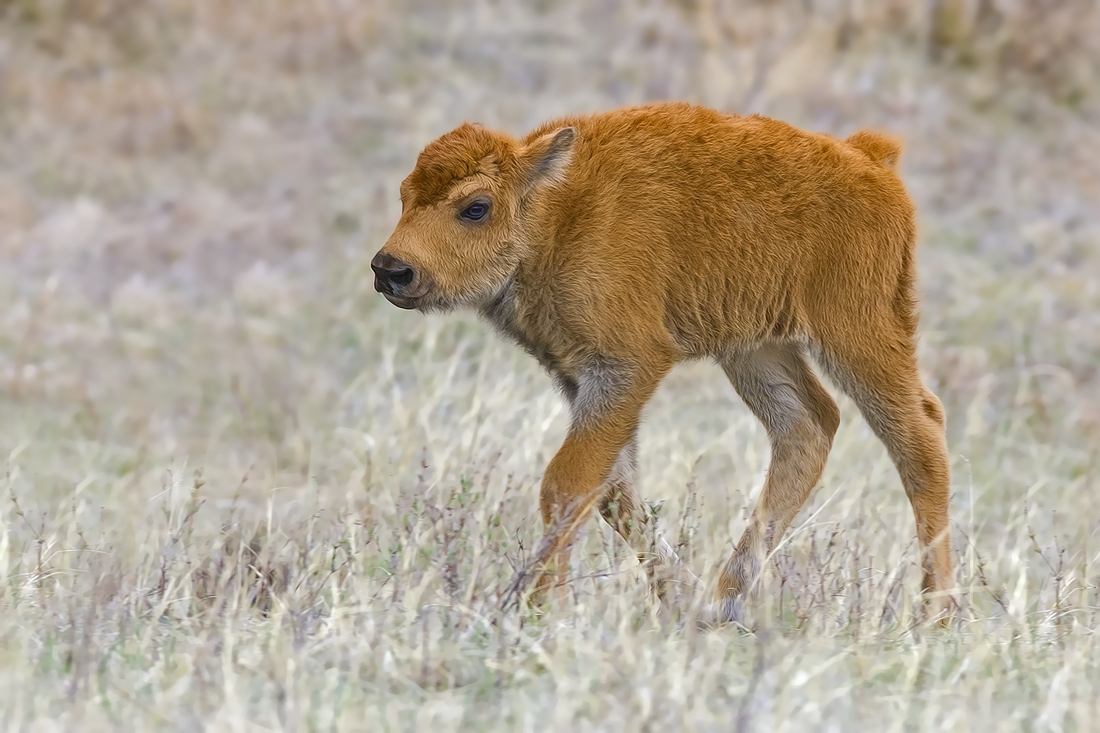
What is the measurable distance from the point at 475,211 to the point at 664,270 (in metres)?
0.84

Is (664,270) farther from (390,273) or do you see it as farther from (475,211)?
(390,273)

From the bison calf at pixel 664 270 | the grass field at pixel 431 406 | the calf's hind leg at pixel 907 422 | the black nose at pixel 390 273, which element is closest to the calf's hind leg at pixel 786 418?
the bison calf at pixel 664 270

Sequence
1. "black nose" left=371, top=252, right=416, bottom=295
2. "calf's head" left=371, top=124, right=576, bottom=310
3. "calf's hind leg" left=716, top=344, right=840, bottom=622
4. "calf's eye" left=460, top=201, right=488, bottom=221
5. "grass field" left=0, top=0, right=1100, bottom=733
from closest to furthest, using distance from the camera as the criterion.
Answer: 1. "grass field" left=0, top=0, right=1100, bottom=733
2. "black nose" left=371, top=252, right=416, bottom=295
3. "calf's head" left=371, top=124, right=576, bottom=310
4. "calf's eye" left=460, top=201, right=488, bottom=221
5. "calf's hind leg" left=716, top=344, right=840, bottom=622

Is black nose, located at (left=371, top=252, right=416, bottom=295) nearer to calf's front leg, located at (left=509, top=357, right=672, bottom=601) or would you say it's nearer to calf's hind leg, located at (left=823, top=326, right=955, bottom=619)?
calf's front leg, located at (left=509, top=357, right=672, bottom=601)

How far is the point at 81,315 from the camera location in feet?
Result: 40.2

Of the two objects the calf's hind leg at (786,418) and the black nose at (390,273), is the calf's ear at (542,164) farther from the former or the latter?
the calf's hind leg at (786,418)

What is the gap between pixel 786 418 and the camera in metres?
7.04

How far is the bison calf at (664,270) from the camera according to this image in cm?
604

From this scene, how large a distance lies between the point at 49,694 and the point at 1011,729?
120 inches

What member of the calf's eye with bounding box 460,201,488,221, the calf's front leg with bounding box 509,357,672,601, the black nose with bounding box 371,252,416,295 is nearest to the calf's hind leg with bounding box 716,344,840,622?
the calf's front leg with bounding box 509,357,672,601

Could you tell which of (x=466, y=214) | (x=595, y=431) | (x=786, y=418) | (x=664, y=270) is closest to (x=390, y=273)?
(x=466, y=214)

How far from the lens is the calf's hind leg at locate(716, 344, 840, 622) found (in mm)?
6969

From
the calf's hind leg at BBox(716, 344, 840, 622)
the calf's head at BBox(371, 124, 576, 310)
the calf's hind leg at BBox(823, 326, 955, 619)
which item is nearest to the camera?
the calf's head at BBox(371, 124, 576, 310)

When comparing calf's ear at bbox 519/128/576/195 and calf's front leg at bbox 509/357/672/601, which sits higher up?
calf's ear at bbox 519/128/576/195
